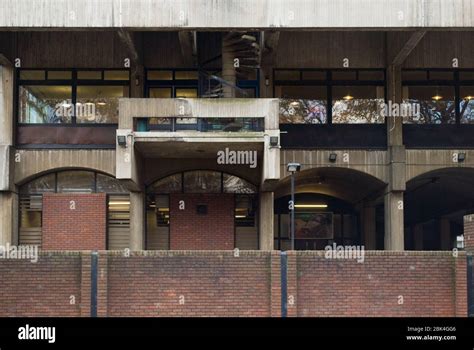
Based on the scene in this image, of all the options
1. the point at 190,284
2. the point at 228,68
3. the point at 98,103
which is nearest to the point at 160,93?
the point at 98,103

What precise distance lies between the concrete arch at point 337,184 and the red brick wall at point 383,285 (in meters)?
10.5

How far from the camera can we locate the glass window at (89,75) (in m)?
26.5

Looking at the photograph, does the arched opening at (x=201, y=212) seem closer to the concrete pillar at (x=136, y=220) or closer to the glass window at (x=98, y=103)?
the concrete pillar at (x=136, y=220)

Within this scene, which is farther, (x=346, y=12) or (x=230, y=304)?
(x=346, y=12)

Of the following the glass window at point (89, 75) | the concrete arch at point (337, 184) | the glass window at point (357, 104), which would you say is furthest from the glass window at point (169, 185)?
the glass window at point (357, 104)

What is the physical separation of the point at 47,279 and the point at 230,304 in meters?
4.18

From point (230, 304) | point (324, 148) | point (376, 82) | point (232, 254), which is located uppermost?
point (376, 82)

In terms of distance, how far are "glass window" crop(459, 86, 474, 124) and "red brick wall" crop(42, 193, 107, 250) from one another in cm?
1441

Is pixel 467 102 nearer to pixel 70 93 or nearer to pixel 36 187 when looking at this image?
pixel 70 93

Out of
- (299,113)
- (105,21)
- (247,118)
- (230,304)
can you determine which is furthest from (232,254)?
(299,113)

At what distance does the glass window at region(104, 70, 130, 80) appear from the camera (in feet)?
87.4

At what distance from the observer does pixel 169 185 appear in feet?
88.0

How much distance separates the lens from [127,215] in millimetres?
26375

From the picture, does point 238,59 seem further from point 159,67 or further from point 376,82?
point 376,82
